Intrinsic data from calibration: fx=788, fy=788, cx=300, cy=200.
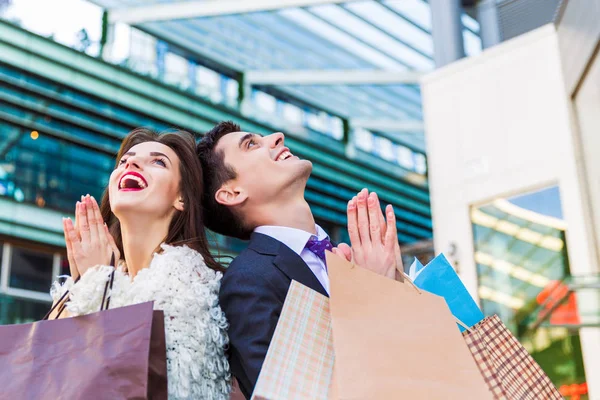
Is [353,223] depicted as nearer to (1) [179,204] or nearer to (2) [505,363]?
(2) [505,363]

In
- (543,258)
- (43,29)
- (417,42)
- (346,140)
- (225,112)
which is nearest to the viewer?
(543,258)

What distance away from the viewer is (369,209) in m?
2.03

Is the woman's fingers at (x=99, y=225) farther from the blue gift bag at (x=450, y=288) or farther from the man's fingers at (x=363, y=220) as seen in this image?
the blue gift bag at (x=450, y=288)

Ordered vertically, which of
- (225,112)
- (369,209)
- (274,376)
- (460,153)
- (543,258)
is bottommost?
(274,376)

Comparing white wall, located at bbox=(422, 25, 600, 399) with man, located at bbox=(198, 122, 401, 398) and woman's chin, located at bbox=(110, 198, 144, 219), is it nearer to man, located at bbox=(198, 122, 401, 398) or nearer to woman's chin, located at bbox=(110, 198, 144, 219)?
man, located at bbox=(198, 122, 401, 398)

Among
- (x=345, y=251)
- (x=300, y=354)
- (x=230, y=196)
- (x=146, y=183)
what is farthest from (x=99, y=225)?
(x=300, y=354)

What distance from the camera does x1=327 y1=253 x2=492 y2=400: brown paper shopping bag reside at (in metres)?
1.66

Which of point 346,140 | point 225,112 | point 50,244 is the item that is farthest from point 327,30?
point 50,244

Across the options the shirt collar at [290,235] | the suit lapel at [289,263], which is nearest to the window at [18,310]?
the shirt collar at [290,235]

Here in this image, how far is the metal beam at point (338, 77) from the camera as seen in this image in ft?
57.0

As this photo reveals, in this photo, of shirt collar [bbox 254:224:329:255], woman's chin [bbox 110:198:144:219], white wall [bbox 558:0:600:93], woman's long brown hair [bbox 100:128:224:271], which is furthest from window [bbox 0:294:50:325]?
shirt collar [bbox 254:224:329:255]

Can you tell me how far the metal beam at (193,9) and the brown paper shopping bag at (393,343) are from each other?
39.9ft

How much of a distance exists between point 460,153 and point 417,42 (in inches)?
331

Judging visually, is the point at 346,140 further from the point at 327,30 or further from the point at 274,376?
the point at 274,376
